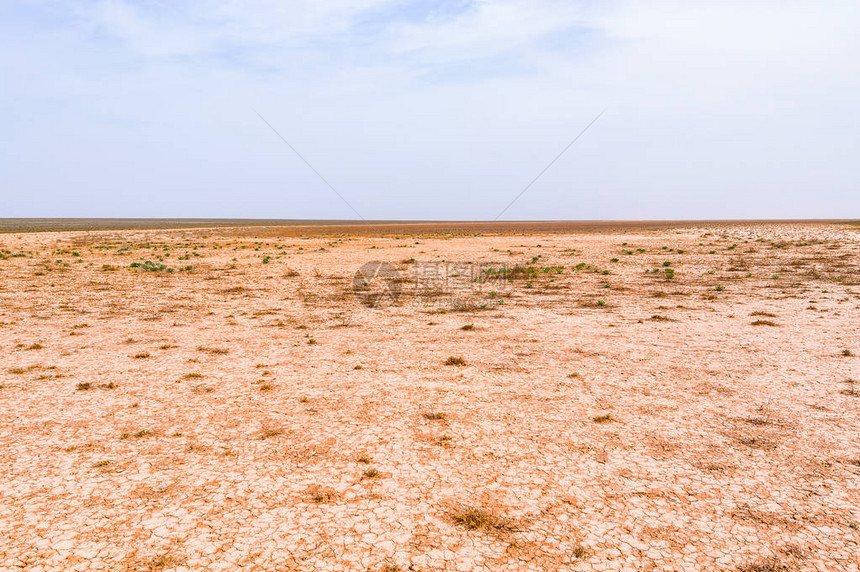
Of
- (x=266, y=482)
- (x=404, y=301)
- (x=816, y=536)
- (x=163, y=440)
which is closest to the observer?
(x=816, y=536)

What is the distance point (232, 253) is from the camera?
39.1 m

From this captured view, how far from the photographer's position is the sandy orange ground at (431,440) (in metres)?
5.18

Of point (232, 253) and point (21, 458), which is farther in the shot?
point (232, 253)

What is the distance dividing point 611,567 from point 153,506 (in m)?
4.93

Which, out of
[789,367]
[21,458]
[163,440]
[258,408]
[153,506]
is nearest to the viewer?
[153,506]

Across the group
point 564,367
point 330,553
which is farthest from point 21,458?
point 564,367

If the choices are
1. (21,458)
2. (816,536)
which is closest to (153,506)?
(21,458)

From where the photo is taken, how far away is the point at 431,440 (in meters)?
7.55

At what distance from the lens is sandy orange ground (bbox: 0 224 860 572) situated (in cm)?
518

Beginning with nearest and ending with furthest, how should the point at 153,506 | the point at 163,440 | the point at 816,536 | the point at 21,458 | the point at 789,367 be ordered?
the point at 816,536
the point at 153,506
the point at 21,458
the point at 163,440
the point at 789,367

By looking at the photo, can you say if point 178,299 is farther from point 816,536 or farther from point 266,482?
point 816,536

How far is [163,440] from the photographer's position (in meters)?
7.48

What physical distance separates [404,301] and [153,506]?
47.4ft

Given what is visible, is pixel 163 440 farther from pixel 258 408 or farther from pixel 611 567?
pixel 611 567
